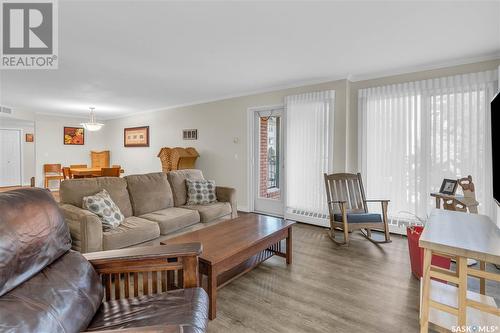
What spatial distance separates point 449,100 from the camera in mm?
3311

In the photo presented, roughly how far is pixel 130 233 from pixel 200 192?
1336 mm

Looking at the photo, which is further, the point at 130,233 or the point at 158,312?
the point at 130,233

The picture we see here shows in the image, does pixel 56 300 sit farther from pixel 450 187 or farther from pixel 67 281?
pixel 450 187

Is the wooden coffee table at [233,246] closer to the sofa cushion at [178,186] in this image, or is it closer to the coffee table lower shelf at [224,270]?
the coffee table lower shelf at [224,270]

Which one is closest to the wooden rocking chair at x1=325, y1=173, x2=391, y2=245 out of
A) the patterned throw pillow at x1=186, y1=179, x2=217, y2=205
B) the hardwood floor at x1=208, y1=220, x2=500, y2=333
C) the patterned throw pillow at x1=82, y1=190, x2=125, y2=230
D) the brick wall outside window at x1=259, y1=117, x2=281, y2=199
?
the hardwood floor at x1=208, y1=220, x2=500, y2=333

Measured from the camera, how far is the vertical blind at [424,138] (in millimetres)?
3127

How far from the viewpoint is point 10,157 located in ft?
25.2

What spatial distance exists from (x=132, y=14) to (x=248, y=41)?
1.14m

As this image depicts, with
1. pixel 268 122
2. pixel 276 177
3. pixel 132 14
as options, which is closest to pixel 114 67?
pixel 132 14

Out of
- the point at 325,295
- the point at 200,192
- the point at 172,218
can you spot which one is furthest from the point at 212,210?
the point at 325,295

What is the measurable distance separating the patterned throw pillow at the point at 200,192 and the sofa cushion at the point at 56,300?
2.34m

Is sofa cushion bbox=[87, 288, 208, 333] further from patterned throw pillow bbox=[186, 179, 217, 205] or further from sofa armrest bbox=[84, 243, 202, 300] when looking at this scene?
patterned throw pillow bbox=[186, 179, 217, 205]

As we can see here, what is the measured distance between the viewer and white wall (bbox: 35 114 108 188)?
7.21 m

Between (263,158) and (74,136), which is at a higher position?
(74,136)
